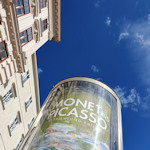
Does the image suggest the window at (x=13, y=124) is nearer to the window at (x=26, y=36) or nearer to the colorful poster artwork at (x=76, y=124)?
the colorful poster artwork at (x=76, y=124)

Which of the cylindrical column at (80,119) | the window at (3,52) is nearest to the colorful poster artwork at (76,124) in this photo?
the cylindrical column at (80,119)

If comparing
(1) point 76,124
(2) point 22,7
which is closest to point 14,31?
(2) point 22,7

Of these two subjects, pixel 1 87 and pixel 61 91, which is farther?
pixel 1 87

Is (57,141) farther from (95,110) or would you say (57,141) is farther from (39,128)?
(95,110)

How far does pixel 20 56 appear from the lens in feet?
44.4

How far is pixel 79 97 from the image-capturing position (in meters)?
11.8

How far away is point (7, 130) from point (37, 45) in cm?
924

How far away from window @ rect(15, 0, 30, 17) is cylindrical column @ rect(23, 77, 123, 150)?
23.7 feet

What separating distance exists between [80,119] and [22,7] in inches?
420

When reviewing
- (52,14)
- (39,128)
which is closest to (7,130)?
(39,128)

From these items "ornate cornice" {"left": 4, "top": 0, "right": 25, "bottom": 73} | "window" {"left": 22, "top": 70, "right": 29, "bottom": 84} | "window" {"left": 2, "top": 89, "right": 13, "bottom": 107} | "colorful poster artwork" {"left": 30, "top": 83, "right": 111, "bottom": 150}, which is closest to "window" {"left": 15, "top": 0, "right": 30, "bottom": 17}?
"ornate cornice" {"left": 4, "top": 0, "right": 25, "bottom": 73}

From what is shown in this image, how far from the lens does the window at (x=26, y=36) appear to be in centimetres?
1463

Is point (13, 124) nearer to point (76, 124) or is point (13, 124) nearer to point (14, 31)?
point (14, 31)

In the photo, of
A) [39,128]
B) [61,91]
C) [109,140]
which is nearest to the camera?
[109,140]
